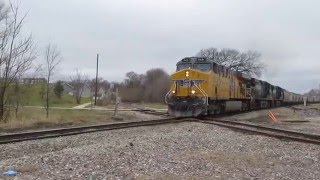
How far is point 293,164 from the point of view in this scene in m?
9.77

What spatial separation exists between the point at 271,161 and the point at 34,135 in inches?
310

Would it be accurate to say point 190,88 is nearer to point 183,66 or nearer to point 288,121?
point 183,66

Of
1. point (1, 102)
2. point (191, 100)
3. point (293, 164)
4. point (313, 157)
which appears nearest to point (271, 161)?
point (293, 164)

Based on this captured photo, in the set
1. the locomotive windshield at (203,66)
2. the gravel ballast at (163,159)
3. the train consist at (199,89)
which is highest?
the locomotive windshield at (203,66)

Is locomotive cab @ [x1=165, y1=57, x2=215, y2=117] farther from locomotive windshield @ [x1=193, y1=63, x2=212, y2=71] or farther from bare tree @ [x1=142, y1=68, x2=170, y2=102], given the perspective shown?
bare tree @ [x1=142, y1=68, x2=170, y2=102]

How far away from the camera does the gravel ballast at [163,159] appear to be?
783cm

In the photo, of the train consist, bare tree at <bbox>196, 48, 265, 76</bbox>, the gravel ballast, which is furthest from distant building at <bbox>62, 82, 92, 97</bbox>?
the gravel ballast

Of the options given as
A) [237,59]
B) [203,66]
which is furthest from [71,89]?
[203,66]

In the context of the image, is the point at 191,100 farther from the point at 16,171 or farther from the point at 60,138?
the point at 16,171

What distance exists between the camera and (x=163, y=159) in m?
9.31

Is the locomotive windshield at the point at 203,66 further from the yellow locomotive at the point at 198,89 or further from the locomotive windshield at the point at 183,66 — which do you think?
the locomotive windshield at the point at 183,66

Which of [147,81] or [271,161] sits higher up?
[147,81]

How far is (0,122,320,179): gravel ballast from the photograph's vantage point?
7.83 meters

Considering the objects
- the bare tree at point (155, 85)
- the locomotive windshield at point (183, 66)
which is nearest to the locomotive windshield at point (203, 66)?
the locomotive windshield at point (183, 66)
